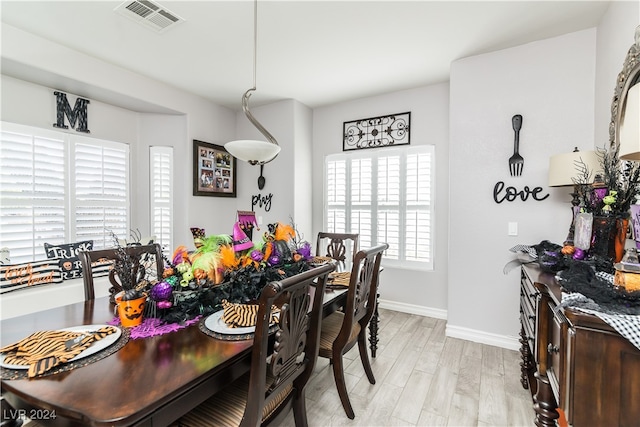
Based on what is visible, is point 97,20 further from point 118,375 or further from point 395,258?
point 395,258

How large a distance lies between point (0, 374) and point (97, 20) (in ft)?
8.20

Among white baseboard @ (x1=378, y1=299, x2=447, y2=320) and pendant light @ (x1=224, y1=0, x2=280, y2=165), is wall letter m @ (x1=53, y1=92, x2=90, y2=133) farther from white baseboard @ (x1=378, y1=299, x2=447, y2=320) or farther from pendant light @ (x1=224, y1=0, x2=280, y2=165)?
white baseboard @ (x1=378, y1=299, x2=447, y2=320)

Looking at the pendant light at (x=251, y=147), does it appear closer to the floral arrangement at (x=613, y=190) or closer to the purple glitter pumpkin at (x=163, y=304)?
the purple glitter pumpkin at (x=163, y=304)

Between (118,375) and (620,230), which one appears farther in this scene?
(620,230)

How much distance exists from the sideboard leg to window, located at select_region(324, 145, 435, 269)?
2.15 m

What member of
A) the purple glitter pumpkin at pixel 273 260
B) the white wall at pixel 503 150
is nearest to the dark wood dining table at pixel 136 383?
the purple glitter pumpkin at pixel 273 260

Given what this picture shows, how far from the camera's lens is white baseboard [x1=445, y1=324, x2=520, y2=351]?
2.64m

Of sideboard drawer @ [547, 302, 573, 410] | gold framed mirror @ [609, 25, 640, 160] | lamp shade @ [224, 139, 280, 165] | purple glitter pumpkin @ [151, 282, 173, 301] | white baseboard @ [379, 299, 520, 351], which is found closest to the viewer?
sideboard drawer @ [547, 302, 573, 410]

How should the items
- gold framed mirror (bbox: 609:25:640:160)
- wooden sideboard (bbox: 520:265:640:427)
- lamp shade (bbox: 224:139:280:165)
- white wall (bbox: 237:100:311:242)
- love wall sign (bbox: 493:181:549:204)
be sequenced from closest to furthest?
wooden sideboard (bbox: 520:265:640:427)
gold framed mirror (bbox: 609:25:640:160)
lamp shade (bbox: 224:139:280:165)
love wall sign (bbox: 493:181:549:204)
white wall (bbox: 237:100:311:242)

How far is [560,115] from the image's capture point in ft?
8.04

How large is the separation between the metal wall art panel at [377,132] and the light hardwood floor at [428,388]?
91.8 inches

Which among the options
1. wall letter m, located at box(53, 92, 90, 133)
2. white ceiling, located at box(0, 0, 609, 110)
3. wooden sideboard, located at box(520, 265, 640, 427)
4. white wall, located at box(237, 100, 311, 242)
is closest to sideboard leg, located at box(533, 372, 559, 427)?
wooden sideboard, located at box(520, 265, 640, 427)

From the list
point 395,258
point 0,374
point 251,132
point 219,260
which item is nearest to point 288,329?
point 219,260

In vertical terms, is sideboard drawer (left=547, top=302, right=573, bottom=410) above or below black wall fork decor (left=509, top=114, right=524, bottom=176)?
below
